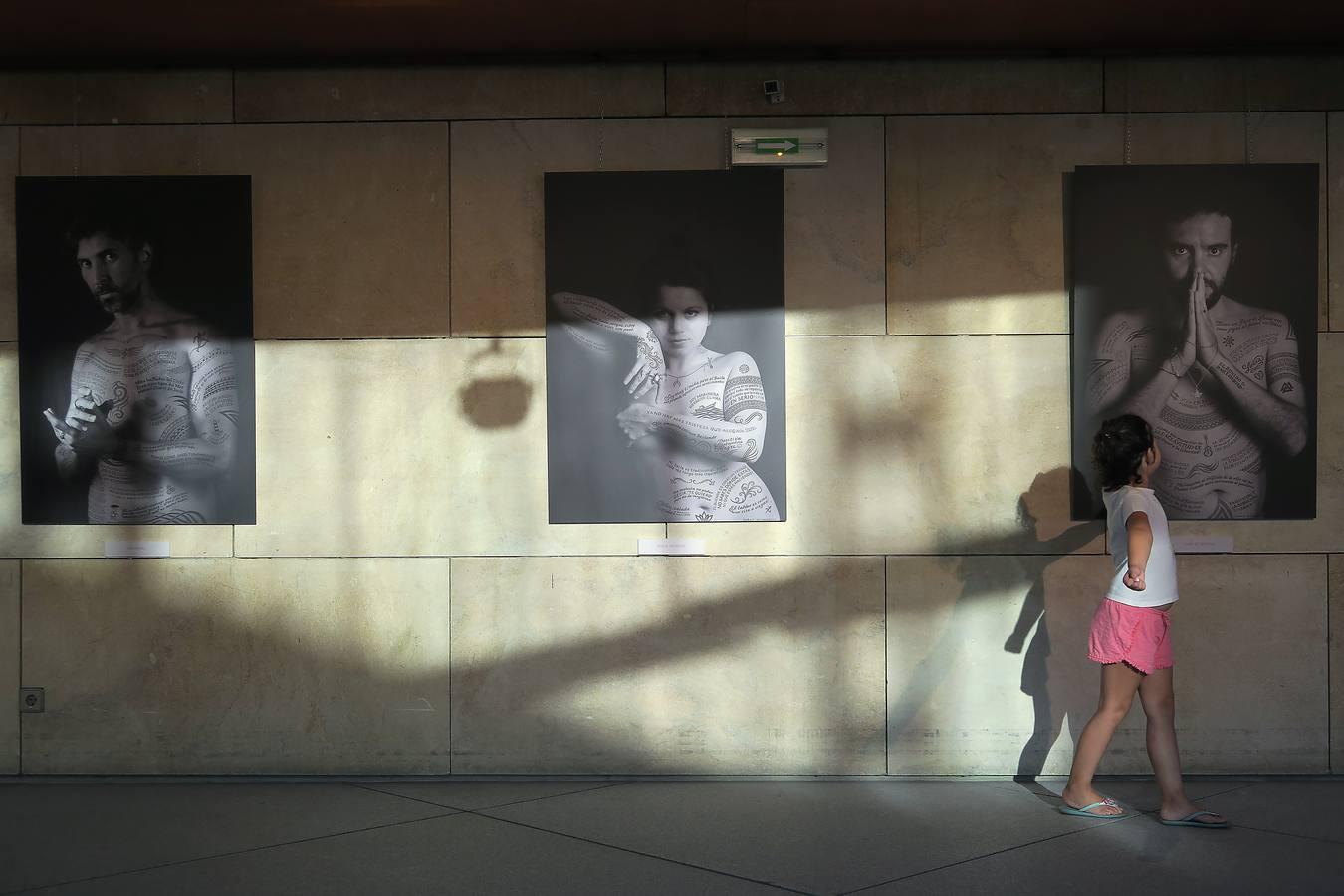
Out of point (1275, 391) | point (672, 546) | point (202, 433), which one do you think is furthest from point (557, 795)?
point (1275, 391)

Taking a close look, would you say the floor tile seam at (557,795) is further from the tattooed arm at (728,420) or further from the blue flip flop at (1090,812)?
the blue flip flop at (1090,812)

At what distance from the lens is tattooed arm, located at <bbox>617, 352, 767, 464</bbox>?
6.15 m

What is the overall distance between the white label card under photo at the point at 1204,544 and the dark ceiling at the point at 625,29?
2573 mm

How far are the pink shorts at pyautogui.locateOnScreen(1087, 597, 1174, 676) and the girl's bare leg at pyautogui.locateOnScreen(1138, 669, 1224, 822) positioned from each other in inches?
3.3

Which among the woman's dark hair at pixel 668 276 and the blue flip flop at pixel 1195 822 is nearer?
the blue flip flop at pixel 1195 822

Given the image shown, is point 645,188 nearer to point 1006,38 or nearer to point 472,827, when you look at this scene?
point 1006,38

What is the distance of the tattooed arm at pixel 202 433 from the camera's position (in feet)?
20.5

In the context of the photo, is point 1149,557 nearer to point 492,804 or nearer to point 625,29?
point 492,804

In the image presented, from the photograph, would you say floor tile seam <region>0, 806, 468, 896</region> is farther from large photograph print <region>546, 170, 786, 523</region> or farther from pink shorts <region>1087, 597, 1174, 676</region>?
pink shorts <region>1087, 597, 1174, 676</region>

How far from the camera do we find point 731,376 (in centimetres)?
616

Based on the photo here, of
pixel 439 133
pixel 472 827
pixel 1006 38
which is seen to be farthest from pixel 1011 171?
pixel 472 827

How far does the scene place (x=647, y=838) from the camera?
5070mm

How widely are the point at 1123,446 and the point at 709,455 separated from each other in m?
2.06

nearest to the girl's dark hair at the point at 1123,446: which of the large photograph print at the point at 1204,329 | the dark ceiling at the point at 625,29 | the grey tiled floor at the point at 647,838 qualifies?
the large photograph print at the point at 1204,329
